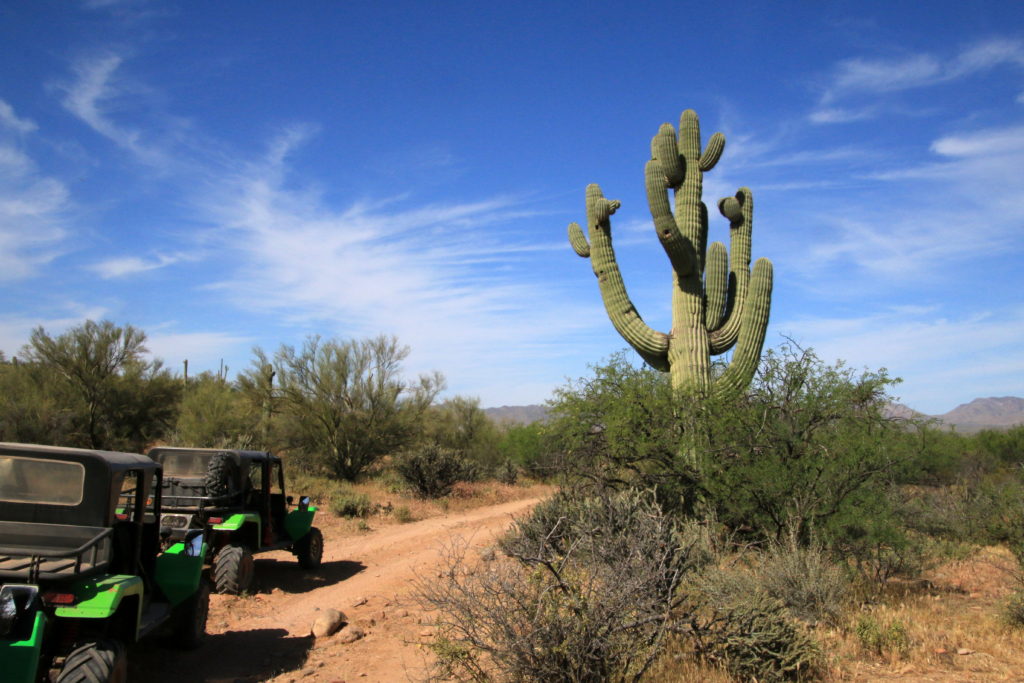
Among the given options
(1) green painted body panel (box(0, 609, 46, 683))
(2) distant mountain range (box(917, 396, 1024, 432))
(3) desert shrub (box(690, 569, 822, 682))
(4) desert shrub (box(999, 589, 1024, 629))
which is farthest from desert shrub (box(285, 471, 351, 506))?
(2) distant mountain range (box(917, 396, 1024, 432))

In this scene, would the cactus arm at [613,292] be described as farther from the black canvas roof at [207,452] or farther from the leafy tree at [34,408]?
the leafy tree at [34,408]

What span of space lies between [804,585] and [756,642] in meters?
1.89

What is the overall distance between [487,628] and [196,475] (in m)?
5.47

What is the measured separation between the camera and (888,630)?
17.7ft

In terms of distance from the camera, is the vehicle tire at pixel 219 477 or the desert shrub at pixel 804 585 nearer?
the desert shrub at pixel 804 585

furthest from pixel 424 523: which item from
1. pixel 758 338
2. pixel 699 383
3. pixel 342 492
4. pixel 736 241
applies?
pixel 736 241

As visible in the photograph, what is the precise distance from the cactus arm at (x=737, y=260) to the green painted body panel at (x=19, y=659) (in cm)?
1151

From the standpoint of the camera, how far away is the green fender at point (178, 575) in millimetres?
5445

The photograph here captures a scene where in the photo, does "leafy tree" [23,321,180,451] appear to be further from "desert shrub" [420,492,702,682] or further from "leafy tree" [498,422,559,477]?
"desert shrub" [420,492,702,682]

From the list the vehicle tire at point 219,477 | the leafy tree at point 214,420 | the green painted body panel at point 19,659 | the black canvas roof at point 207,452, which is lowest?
the green painted body panel at point 19,659

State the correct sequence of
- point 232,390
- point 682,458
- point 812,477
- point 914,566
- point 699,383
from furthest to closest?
point 232,390, point 699,383, point 682,458, point 914,566, point 812,477

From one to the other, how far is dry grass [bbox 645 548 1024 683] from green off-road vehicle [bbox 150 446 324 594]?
526cm

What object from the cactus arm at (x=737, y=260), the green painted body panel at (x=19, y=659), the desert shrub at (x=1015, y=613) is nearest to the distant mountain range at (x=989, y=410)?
the cactus arm at (x=737, y=260)

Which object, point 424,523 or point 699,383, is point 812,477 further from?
A: point 424,523
